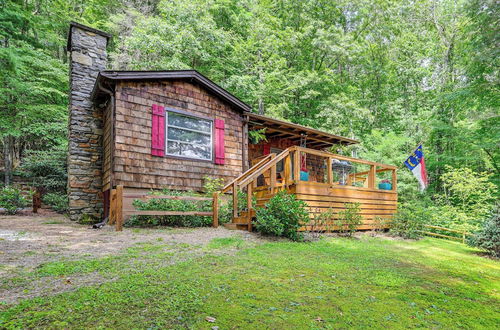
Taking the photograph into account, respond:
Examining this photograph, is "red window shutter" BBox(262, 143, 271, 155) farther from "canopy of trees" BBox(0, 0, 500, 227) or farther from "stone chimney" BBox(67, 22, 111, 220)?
"stone chimney" BBox(67, 22, 111, 220)

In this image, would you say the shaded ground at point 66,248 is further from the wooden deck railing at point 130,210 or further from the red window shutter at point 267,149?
the red window shutter at point 267,149

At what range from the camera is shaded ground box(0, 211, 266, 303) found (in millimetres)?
2771

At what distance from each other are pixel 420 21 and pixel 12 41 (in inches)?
952

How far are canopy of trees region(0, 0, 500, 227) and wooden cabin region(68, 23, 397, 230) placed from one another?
13.1ft

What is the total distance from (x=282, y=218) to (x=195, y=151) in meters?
3.93

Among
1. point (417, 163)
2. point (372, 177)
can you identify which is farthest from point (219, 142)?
point (417, 163)

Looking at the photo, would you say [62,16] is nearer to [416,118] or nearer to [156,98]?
[156,98]

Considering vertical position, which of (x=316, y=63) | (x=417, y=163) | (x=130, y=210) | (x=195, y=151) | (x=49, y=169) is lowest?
(x=130, y=210)

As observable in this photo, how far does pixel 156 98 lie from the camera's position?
8.16 m

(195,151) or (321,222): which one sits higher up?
(195,151)

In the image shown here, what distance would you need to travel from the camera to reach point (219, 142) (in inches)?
357

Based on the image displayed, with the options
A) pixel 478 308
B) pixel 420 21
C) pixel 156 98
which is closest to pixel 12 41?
pixel 156 98

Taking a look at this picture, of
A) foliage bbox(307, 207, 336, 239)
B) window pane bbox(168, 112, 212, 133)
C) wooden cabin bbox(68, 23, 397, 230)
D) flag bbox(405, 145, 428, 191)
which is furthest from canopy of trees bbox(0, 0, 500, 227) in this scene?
foliage bbox(307, 207, 336, 239)

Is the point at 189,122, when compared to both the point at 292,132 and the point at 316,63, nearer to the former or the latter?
the point at 292,132
